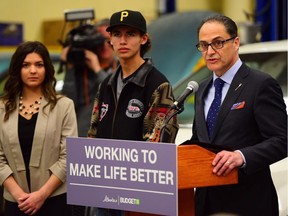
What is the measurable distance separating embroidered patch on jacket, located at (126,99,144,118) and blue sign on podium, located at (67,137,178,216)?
0.43m

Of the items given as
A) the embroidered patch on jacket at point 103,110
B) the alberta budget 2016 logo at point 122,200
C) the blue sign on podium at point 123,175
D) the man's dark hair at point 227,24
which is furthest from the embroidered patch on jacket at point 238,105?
the embroidered patch on jacket at point 103,110

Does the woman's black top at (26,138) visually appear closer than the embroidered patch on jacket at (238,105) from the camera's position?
No

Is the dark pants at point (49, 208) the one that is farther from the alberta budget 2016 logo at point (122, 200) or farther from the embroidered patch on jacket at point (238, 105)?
the embroidered patch on jacket at point (238, 105)

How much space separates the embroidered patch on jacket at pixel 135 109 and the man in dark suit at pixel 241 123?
35 centimetres

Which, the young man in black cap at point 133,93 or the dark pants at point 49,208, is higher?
the young man in black cap at point 133,93

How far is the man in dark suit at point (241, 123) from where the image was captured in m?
2.35

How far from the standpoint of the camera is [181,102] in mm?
2301

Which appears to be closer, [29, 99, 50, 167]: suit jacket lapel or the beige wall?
[29, 99, 50, 167]: suit jacket lapel

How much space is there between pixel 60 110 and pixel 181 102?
107 cm

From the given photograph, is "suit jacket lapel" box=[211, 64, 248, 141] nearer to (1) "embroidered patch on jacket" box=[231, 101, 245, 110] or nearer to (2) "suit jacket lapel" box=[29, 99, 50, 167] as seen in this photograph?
(1) "embroidered patch on jacket" box=[231, 101, 245, 110]

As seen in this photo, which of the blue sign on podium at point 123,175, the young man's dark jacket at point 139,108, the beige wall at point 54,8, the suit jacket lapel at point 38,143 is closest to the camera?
the blue sign on podium at point 123,175

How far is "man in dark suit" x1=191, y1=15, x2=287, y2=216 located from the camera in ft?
7.72

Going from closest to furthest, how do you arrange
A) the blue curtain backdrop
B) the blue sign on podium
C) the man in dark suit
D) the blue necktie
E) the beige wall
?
the blue sign on podium < the man in dark suit < the blue necktie < the blue curtain backdrop < the beige wall

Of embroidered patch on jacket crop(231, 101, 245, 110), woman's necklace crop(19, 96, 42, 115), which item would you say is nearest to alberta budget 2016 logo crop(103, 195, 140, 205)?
embroidered patch on jacket crop(231, 101, 245, 110)
